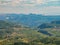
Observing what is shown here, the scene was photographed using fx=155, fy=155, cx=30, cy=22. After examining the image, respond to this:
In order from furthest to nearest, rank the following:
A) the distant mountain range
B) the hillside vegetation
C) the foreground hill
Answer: the distant mountain range < the foreground hill < the hillside vegetation

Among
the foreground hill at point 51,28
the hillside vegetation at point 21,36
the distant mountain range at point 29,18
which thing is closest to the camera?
the hillside vegetation at point 21,36

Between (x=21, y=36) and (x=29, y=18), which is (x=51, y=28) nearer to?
(x=29, y=18)

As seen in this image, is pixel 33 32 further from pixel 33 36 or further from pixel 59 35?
pixel 59 35

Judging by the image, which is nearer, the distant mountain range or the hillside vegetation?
the hillside vegetation

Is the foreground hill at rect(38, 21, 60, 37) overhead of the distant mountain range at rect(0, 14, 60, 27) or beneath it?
beneath

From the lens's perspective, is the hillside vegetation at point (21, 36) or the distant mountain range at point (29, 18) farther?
the distant mountain range at point (29, 18)

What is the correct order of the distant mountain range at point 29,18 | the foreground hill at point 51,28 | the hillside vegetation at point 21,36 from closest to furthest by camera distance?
the hillside vegetation at point 21,36
the foreground hill at point 51,28
the distant mountain range at point 29,18

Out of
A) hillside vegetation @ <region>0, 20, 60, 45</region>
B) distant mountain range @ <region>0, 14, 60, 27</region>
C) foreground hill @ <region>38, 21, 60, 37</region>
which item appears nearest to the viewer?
hillside vegetation @ <region>0, 20, 60, 45</region>

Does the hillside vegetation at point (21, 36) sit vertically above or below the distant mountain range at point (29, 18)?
below

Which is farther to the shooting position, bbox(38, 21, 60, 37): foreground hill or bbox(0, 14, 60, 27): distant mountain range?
bbox(0, 14, 60, 27): distant mountain range
